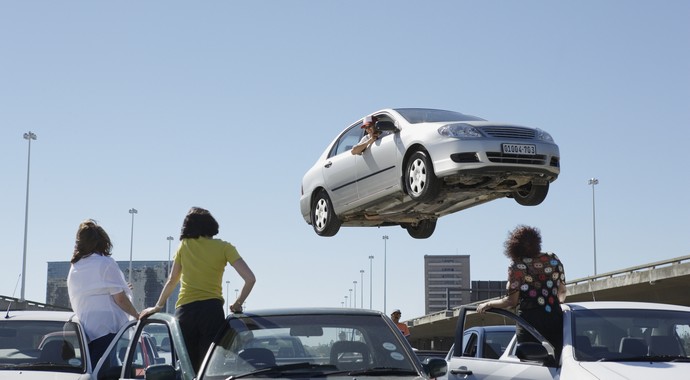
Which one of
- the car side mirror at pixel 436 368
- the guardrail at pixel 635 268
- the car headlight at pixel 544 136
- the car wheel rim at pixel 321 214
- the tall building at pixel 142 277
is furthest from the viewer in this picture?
the tall building at pixel 142 277

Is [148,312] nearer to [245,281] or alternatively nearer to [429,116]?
[245,281]

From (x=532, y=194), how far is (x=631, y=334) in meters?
6.66

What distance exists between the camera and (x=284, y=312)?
7.32 m

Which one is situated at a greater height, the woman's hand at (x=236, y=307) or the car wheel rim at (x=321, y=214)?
the car wheel rim at (x=321, y=214)

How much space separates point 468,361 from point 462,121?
5303 millimetres

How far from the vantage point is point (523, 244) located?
9281 millimetres

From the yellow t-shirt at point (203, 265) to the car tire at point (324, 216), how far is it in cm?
948

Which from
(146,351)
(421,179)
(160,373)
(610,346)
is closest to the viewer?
(160,373)

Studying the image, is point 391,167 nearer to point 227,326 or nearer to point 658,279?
point 227,326

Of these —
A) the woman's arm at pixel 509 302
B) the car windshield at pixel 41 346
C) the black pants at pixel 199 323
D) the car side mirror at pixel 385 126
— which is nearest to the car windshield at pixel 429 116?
the car side mirror at pixel 385 126

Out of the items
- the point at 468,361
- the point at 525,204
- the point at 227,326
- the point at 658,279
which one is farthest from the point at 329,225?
the point at 658,279

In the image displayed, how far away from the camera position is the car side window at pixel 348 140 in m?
16.8

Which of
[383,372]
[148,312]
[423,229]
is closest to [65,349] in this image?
[148,312]

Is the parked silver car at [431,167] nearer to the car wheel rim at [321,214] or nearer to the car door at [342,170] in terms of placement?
the car door at [342,170]
